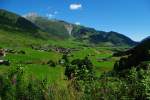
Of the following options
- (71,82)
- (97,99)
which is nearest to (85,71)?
(71,82)

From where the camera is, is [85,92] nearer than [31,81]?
Yes

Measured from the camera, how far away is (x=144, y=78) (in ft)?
28.8

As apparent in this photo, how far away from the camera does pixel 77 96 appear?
9.10m

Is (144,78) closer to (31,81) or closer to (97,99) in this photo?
(97,99)

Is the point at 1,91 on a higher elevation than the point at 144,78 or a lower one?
lower

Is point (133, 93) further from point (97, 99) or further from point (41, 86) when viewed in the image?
point (41, 86)

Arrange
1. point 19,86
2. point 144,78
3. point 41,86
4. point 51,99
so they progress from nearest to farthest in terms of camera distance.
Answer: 1. point 144,78
2. point 51,99
3. point 41,86
4. point 19,86

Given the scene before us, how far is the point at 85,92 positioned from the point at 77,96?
395 mm

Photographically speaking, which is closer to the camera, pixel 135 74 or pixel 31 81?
pixel 135 74

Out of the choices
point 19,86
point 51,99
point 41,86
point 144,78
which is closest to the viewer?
point 144,78

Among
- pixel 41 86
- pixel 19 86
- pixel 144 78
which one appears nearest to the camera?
pixel 144 78

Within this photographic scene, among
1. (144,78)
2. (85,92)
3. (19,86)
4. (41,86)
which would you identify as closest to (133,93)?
(144,78)

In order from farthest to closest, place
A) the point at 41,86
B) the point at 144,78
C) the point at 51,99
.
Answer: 1. the point at 41,86
2. the point at 51,99
3. the point at 144,78

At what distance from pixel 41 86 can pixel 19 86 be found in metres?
1.04
